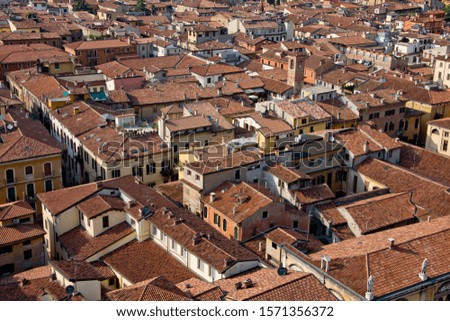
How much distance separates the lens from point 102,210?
41812mm

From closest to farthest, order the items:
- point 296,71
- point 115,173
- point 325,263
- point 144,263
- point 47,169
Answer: point 325,263
point 144,263
point 47,169
point 115,173
point 296,71

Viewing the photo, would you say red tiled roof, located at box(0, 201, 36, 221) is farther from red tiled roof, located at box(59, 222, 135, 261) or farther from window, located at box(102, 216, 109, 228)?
window, located at box(102, 216, 109, 228)

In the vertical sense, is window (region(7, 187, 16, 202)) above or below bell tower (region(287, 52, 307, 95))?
below

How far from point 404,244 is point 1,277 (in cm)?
2461

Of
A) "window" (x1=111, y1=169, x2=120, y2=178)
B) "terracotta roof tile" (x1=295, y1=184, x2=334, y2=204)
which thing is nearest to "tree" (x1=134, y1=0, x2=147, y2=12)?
"window" (x1=111, y1=169, x2=120, y2=178)

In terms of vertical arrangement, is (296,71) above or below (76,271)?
above

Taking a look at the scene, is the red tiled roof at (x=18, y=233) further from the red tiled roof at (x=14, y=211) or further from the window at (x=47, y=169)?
the window at (x=47, y=169)

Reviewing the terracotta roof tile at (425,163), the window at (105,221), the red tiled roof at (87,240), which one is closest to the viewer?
the red tiled roof at (87,240)

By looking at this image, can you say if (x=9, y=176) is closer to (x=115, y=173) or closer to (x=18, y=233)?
(x=115, y=173)

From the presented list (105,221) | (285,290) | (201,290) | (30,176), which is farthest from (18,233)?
(285,290)

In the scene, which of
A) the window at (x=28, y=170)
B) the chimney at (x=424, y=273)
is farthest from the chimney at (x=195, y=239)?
the window at (x=28, y=170)

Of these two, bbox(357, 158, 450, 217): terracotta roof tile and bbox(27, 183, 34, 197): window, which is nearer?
bbox(357, 158, 450, 217): terracotta roof tile
